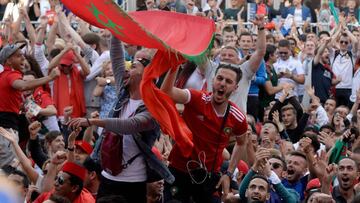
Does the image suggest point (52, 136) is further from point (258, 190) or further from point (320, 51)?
point (320, 51)

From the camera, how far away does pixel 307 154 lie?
35.5 ft

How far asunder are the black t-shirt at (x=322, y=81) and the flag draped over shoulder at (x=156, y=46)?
944 cm

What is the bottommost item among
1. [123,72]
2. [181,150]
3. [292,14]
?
[292,14]

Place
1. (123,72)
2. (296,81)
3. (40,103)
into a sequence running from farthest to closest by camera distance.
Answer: (296,81)
(40,103)
(123,72)

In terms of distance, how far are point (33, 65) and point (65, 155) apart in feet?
13.4

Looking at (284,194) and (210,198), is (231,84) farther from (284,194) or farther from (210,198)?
(284,194)

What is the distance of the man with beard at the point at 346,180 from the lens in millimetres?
10016

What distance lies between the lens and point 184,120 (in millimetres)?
8703

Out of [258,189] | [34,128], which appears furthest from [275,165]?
[34,128]

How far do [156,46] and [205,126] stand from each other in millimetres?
896

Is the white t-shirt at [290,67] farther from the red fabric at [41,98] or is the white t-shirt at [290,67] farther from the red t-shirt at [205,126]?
the red t-shirt at [205,126]

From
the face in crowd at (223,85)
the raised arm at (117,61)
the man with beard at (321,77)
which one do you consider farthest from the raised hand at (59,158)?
the man with beard at (321,77)

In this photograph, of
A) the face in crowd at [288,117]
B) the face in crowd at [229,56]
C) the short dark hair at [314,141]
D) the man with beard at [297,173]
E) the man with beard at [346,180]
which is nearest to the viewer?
the man with beard at [346,180]

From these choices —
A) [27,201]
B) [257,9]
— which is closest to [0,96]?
[27,201]
